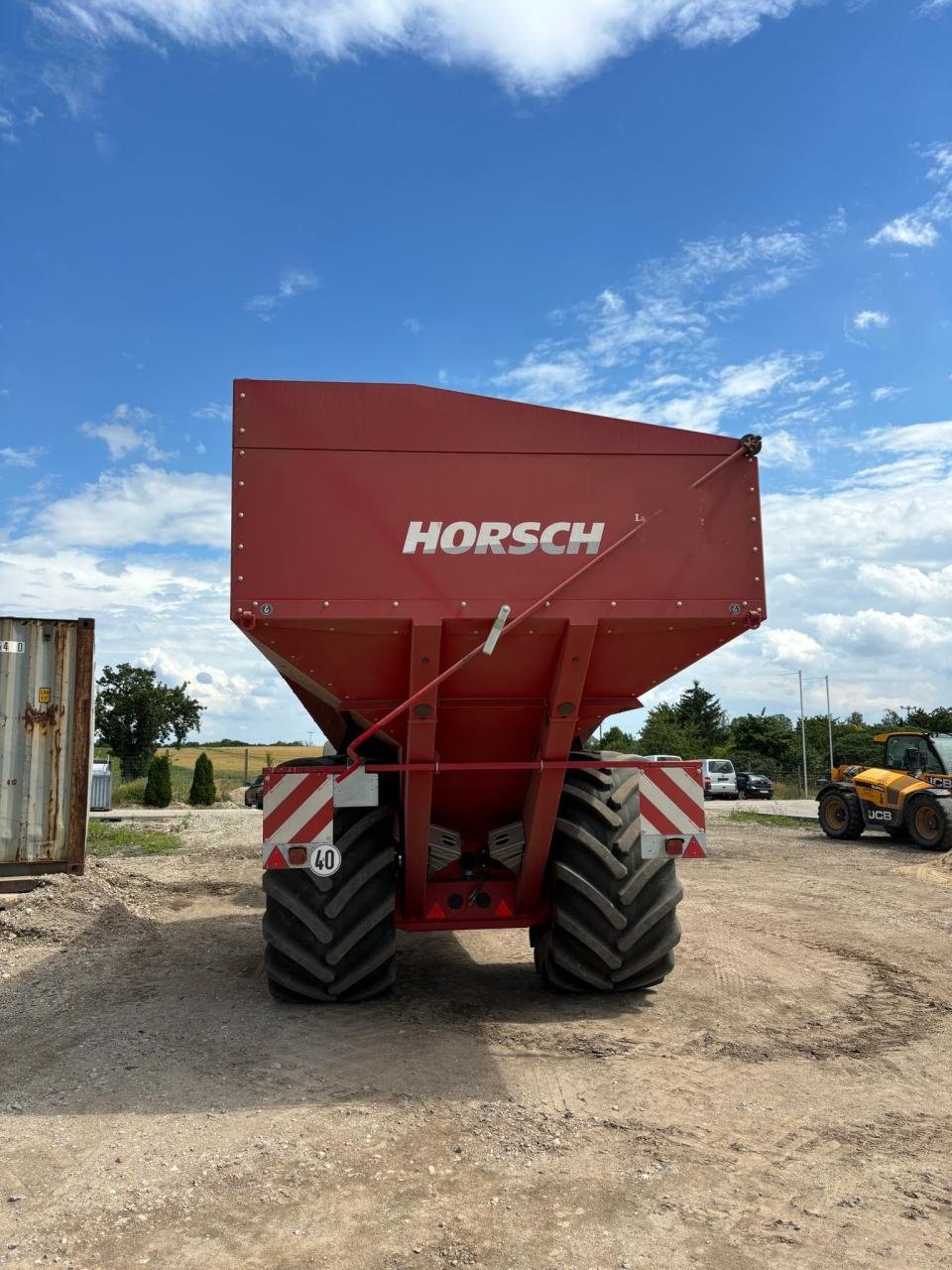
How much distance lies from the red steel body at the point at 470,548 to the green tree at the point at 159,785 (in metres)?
27.7

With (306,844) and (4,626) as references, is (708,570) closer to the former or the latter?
(306,844)

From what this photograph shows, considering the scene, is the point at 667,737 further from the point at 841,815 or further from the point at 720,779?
the point at 841,815

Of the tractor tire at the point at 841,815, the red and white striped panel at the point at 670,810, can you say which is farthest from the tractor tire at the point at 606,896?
the tractor tire at the point at 841,815

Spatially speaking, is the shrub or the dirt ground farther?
the shrub

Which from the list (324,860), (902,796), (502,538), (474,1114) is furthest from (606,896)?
(902,796)

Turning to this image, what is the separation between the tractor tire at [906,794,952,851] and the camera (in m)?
16.8

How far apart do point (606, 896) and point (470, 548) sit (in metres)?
2.32

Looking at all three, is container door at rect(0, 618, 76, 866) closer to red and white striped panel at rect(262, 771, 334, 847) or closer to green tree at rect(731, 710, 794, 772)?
red and white striped panel at rect(262, 771, 334, 847)

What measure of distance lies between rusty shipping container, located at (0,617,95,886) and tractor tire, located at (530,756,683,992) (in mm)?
5382

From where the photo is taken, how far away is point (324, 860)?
17.2 ft

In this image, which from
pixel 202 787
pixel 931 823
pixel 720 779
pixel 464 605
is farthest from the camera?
pixel 720 779

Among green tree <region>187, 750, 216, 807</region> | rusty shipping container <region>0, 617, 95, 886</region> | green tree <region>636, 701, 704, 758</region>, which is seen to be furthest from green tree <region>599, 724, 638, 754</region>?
rusty shipping container <region>0, 617, 95, 886</region>

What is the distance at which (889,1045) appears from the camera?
533cm

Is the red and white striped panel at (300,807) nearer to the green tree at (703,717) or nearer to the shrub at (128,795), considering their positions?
the shrub at (128,795)
